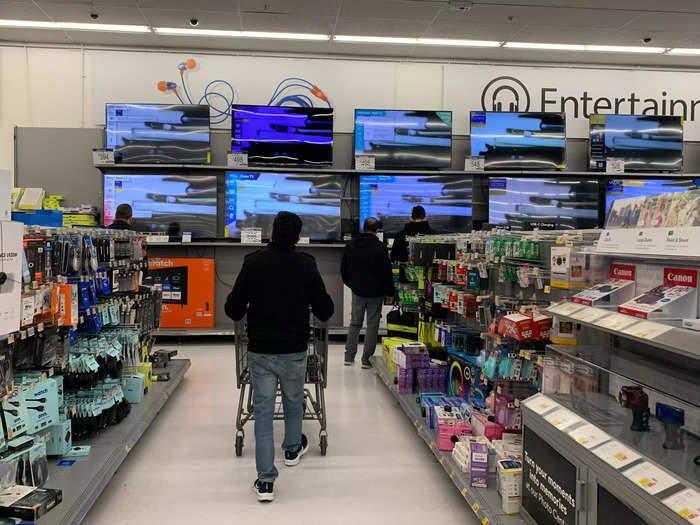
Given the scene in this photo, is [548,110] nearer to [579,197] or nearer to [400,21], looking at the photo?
[579,197]

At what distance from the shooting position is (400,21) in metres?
7.11

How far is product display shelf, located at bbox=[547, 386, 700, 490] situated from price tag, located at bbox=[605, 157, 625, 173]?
627 centimetres

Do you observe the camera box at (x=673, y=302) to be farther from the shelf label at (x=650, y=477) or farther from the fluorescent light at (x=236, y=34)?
the fluorescent light at (x=236, y=34)

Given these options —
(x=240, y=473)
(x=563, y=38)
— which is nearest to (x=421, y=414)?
(x=240, y=473)

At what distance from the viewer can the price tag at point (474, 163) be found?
7812 mm

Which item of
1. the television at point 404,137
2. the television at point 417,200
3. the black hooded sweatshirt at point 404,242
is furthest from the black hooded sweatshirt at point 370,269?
the television at point 404,137

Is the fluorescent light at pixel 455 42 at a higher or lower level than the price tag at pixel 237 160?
higher

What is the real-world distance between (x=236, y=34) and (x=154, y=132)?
171cm

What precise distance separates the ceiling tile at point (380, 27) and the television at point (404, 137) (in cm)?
100

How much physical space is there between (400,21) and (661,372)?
5.90 metres

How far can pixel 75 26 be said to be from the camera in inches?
290

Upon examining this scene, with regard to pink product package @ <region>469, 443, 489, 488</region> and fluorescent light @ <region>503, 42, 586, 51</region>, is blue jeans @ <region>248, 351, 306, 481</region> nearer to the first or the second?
pink product package @ <region>469, 443, 489, 488</region>

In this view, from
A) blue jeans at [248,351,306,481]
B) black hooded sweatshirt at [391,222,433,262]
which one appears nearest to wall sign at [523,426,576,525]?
blue jeans at [248,351,306,481]

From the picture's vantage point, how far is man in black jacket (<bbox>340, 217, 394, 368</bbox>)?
610 cm
